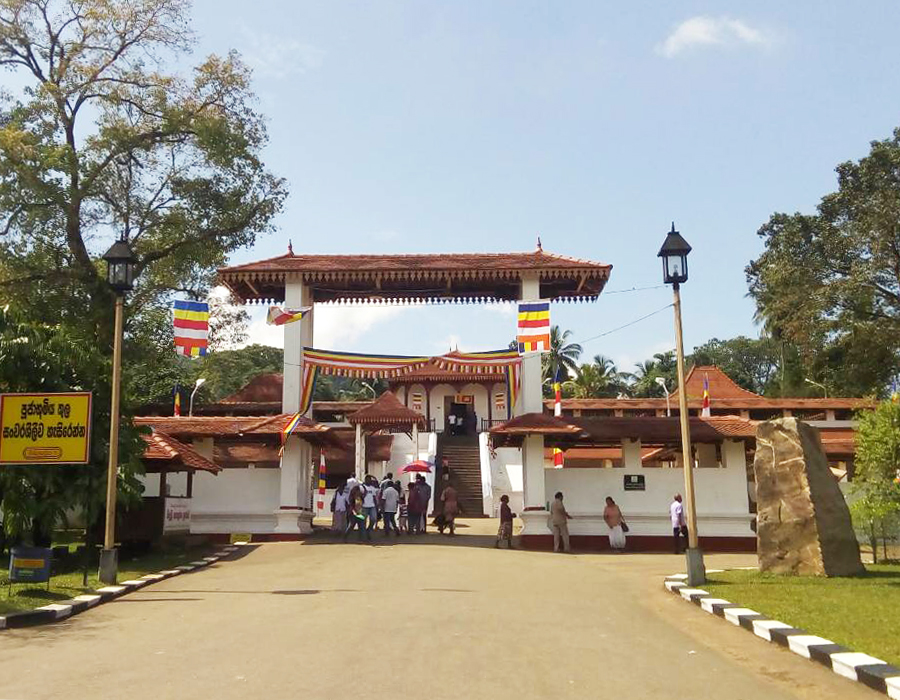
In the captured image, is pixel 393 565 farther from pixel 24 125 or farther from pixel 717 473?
pixel 24 125

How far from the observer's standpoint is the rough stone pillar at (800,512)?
41.8ft

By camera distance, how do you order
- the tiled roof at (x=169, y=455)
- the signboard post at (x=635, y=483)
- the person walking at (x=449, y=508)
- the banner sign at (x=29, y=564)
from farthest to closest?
the person walking at (x=449, y=508)
the signboard post at (x=635, y=483)
the tiled roof at (x=169, y=455)
the banner sign at (x=29, y=564)

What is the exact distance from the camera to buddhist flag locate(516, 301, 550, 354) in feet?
64.2

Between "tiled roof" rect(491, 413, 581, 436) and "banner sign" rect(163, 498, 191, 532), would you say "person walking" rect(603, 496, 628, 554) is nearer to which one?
"tiled roof" rect(491, 413, 581, 436)

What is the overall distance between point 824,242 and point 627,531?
20.0 metres

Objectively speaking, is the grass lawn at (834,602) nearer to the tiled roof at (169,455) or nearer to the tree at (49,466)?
the tree at (49,466)

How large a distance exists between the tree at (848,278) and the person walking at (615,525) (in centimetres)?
1548

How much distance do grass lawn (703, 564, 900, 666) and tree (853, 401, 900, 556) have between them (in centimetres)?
178

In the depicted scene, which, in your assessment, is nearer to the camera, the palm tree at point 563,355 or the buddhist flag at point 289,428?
the buddhist flag at point 289,428

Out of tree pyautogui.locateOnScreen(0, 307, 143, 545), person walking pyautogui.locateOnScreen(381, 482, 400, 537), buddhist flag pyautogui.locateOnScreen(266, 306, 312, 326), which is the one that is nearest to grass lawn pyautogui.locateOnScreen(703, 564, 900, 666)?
person walking pyautogui.locateOnScreen(381, 482, 400, 537)

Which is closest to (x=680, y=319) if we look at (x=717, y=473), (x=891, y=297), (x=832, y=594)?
(x=832, y=594)

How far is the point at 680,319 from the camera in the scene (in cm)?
1288

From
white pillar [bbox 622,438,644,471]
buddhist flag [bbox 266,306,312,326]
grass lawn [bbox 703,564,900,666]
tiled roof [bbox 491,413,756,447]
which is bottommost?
grass lawn [bbox 703,564,900,666]

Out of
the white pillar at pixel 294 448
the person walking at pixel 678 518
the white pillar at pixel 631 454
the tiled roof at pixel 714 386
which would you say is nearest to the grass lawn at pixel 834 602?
the person walking at pixel 678 518
